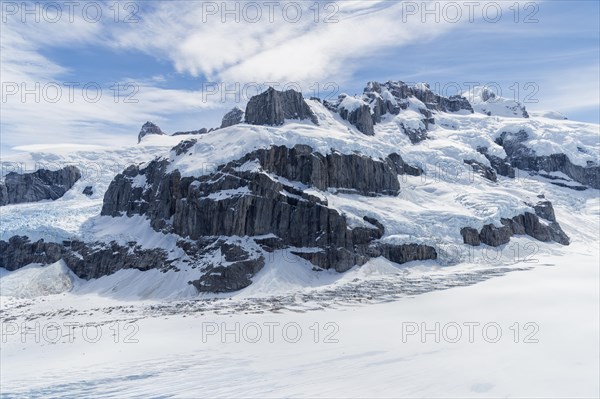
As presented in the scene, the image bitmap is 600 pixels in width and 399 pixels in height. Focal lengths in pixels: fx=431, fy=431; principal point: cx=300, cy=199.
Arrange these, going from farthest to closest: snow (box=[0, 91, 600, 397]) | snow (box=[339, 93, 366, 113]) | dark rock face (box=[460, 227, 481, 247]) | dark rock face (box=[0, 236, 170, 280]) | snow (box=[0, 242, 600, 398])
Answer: snow (box=[339, 93, 366, 113]), dark rock face (box=[460, 227, 481, 247]), dark rock face (box=[0, 236, 170, 280]), snow (box=[0, 91, 600, 397]), snow (box=[0, 242, 600, 398])

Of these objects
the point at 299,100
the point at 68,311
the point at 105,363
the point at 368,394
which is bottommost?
the point at 68,311

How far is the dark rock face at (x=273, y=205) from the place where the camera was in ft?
359

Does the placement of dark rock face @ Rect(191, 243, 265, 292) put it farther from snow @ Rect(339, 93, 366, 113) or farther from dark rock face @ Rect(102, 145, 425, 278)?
snow @ Rect(339, 93, 366, 113)

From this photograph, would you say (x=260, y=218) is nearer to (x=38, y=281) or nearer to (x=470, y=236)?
(x=38, y=281)

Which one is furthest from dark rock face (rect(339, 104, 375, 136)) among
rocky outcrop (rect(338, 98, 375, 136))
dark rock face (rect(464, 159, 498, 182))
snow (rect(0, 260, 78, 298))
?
snow (rect(0, 260, 78, 298))

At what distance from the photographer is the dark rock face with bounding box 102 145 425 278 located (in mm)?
109375

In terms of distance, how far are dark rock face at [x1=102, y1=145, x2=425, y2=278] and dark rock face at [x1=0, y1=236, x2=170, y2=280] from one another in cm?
1042

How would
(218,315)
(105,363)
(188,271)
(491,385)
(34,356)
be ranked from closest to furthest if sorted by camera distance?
(491,385), (105,363), (34,356), (218,315), (188,271)

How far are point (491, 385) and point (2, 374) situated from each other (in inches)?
1751

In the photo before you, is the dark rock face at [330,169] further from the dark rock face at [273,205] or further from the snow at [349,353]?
the snow at [349,353]

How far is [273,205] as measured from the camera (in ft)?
368

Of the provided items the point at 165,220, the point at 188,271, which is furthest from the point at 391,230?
the point at 165,220

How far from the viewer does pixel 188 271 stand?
10325 cm

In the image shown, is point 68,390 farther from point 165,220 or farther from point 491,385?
point 165,220
